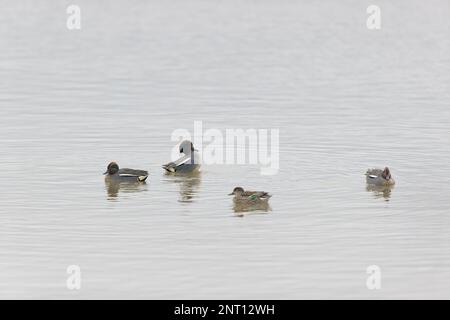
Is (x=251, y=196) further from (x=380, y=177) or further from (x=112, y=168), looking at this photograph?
(x=112, y=168)

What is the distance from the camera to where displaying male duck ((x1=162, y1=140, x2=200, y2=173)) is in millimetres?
24016

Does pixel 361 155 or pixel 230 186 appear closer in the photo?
pixel 230 186

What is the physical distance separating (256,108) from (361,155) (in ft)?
23.1

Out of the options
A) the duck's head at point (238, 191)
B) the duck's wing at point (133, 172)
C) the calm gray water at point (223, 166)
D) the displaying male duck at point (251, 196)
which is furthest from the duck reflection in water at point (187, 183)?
the displaying male duck at point (251, 196)

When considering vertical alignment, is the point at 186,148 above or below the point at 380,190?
above

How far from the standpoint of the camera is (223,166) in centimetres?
2517

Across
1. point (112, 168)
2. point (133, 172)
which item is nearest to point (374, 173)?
point (133, 172)

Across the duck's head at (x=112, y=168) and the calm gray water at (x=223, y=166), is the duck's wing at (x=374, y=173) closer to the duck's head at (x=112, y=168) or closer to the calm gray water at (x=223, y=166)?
the calm gray water at (x=223, y=166)

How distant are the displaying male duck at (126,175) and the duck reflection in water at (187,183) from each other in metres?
0.74

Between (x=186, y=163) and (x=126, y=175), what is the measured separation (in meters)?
1.68

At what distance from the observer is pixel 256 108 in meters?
32.6

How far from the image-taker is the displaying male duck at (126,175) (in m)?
22.9
